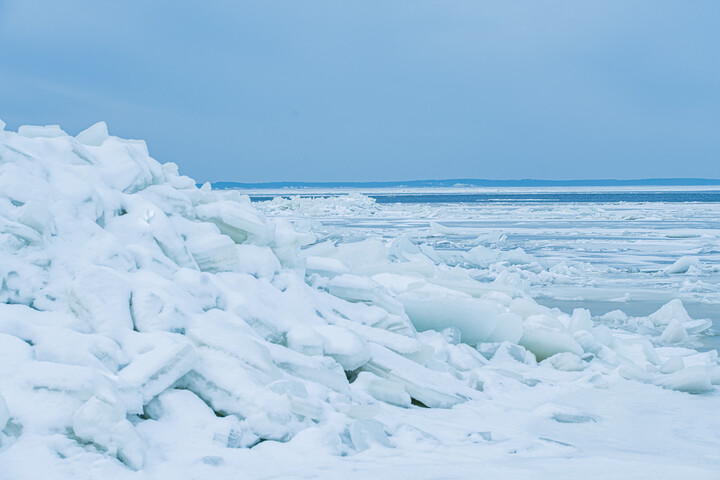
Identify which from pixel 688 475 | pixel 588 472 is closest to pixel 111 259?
pixel 588 472

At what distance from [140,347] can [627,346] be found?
3664 mm

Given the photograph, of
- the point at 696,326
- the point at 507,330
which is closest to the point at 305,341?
the point at 507,330

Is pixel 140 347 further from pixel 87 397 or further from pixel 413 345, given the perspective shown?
pixel 413 345

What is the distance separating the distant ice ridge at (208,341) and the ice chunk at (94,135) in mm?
17

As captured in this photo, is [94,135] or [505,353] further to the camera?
[94,135]

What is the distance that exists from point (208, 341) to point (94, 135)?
2.59 metres

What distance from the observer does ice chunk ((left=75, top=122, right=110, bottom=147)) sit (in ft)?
17.3

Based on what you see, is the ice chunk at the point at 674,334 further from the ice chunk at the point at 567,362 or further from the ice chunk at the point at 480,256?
the ice chunk at the point at 480,256

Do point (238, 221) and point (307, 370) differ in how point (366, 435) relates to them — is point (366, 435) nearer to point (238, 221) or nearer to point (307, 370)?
point (307, 370)

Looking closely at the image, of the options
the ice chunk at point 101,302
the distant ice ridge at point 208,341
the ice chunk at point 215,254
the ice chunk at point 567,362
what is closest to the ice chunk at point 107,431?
the distant ice ridge at point 208,341

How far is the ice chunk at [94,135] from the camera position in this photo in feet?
17.3

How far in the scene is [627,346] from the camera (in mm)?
5492

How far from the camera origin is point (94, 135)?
5266mm

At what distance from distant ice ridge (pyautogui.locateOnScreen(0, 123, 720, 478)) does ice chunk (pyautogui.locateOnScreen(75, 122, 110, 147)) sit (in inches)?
0.7
